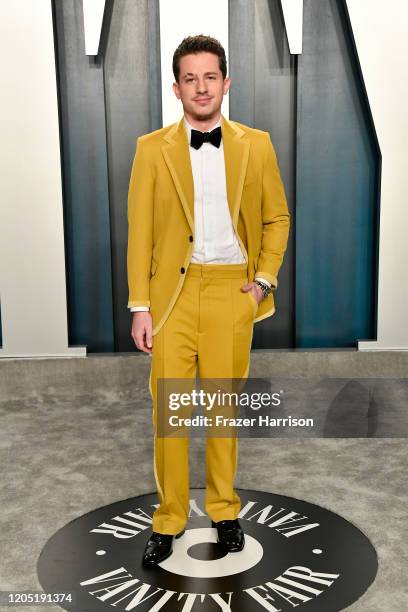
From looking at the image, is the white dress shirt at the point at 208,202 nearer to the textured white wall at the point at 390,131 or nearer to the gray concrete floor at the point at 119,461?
the gray concrete floor at the point at 119,461

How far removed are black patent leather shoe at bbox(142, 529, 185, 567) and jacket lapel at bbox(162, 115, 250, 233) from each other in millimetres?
1071

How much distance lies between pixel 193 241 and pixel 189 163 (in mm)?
260

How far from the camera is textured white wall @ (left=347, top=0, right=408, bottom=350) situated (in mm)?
4285

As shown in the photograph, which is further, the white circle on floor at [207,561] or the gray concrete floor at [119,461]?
the gray concrete floor at [119,461]

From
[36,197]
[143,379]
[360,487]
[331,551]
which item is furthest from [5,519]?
[36,197]

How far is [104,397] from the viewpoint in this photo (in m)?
4.45

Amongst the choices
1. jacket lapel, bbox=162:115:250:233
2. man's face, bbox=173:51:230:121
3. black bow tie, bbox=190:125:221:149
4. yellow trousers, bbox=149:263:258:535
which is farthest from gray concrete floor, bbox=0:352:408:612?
man's face, bbox=173:51:230:121

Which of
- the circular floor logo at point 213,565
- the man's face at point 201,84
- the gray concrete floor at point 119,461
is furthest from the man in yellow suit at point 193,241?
the gray concrete floor at point 119,461

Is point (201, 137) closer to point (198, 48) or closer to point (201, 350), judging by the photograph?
point (198, 48)

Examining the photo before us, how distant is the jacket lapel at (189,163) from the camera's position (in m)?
2.40

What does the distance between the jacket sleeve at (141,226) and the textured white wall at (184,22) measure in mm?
2011

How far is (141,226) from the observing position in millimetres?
2418

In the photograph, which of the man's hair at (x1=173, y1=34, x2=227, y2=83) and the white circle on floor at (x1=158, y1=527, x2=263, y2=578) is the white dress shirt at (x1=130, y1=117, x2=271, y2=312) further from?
the white circle on floor at (x1=158, y1=527, x2=263, y2=578)

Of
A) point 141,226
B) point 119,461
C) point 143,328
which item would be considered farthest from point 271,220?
point 119,461
